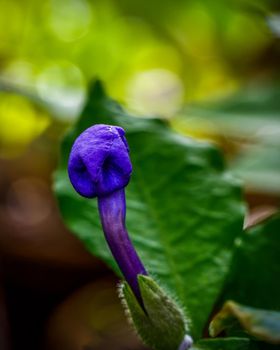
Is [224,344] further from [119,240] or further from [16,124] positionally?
[16,124]

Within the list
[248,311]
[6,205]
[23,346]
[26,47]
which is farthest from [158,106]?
[248,311]

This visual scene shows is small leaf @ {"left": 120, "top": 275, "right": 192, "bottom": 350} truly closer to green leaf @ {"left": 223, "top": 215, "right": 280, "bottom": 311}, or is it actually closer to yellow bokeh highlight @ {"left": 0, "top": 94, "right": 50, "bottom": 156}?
green leaf @ {"left": 223, "top": 215, "right": 280, "bottom": 311}

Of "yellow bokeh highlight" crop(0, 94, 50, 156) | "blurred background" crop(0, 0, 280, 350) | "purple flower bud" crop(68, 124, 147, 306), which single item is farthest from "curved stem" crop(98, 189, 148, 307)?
"yellow bokeh highlight" crop(0, 94, 50, 156)

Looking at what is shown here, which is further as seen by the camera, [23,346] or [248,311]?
[23,346]

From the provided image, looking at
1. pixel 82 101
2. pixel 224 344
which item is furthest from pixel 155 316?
pixel 82 101

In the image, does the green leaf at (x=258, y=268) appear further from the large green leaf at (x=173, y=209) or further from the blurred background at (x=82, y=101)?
the blurred background at (x=82, y=101)

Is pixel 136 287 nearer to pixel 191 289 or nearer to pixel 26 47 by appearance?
pixel 191 289
